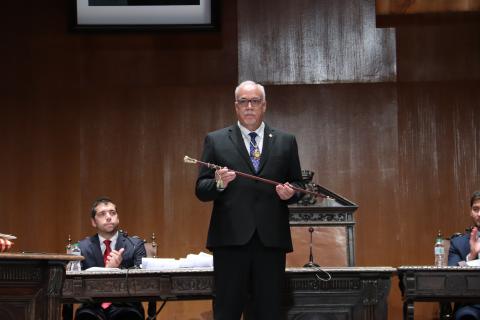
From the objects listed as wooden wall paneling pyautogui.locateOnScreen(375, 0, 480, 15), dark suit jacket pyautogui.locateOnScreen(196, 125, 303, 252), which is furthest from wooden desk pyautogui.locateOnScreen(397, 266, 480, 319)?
wooden wall paneling pyautogui.locateOnScreen(375, 0, 480, 15)

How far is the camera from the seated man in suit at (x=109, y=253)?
18.7ft

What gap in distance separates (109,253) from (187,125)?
5.56 feet

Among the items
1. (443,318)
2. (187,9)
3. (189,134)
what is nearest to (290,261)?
(443,318)

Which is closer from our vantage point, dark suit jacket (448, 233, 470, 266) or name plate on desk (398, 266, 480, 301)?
name plate on desk (398, 266, 480, 301)

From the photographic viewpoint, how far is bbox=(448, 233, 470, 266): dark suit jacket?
601 centimetres

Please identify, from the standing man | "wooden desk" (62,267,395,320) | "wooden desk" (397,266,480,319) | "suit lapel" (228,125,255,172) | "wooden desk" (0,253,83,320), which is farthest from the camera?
"wooden desk" (397,266,480,319)

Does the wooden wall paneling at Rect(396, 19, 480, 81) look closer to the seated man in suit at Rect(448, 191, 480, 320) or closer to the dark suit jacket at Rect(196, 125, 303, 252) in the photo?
the seated man in suit at Rect(448, 191, 480, 320)

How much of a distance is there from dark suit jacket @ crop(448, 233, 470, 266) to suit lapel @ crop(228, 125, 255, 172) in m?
2.07

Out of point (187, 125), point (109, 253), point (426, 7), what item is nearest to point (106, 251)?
point (109, 253)

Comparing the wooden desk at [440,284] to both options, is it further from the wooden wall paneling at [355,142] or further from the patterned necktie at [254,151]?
the wooden wall paneling at [355,142]

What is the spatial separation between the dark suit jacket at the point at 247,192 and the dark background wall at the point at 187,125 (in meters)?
2.71

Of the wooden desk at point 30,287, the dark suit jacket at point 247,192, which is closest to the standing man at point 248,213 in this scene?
the dark suit jacket at point 247,192

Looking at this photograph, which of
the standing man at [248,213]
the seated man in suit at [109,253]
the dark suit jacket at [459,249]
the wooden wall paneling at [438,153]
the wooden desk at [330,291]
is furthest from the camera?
the wooden wall paneling at [438,153]

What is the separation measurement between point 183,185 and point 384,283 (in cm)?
266
